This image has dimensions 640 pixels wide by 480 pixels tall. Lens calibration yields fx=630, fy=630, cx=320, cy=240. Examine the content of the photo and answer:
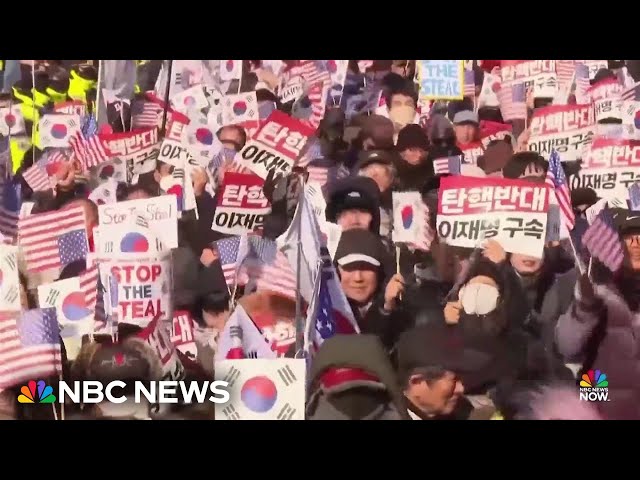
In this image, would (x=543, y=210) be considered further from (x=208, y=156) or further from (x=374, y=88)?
(x=208, y=156)

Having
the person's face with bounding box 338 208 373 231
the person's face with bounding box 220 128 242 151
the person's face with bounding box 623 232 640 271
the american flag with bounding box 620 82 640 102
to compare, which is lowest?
the person's face with bounding box 623 232 640 271

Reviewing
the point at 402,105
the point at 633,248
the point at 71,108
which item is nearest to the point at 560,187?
the point at 633,248

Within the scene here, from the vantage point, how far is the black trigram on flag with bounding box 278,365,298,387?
161 centimetres

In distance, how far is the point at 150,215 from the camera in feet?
5.35

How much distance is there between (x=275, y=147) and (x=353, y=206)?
26cm

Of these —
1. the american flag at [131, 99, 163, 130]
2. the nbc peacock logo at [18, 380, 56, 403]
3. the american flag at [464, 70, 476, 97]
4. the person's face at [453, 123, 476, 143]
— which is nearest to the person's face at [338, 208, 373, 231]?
the person's face at [453, 123, 476, 143]

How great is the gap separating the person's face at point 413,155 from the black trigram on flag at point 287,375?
62cm

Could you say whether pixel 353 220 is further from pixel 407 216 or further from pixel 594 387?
pixel 594 387

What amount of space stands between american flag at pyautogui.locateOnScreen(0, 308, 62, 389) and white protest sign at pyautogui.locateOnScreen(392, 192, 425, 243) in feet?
2.99

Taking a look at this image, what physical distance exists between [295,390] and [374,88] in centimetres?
82

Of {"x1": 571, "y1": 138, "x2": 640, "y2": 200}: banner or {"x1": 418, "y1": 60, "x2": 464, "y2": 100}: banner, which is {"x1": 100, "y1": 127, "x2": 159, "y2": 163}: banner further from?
{"x1": 571, "y1": 138, "x2": 640, "y2": 200}: banner

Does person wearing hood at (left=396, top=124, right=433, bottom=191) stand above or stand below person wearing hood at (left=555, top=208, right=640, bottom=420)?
above

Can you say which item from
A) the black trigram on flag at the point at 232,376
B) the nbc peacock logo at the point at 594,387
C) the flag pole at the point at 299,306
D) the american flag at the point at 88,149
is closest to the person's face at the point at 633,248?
the nbc peacock logo at the point at 594,387
